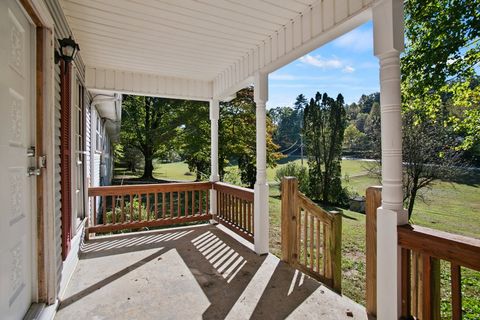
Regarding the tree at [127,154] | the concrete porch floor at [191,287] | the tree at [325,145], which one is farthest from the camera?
the tree at [127,154]

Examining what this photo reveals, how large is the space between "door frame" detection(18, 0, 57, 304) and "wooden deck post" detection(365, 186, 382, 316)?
8.79 feet

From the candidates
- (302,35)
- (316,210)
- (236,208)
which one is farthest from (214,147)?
(302,35)

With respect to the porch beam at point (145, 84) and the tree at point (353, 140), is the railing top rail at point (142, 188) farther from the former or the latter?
the tree at point (353, 140)

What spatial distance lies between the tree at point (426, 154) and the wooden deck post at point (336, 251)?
5.57 metres

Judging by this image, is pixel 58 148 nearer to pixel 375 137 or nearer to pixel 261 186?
pixel 261 186

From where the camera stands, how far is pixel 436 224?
26.3ft

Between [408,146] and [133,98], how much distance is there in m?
13.3

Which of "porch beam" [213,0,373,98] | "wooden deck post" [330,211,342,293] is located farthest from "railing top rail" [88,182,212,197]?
"wooden deck post" [330,211,342,293]

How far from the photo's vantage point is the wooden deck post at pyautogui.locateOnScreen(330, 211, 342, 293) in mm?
2869

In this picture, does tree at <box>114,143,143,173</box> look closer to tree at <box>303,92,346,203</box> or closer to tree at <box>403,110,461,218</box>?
tree at <box>303,92,346,203</box>

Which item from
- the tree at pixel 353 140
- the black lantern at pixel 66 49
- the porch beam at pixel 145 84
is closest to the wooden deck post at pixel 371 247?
the black lantern at pixel 66 49

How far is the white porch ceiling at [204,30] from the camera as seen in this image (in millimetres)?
2619

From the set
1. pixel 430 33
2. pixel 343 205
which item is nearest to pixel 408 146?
pixel 430 33

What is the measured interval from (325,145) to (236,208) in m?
9.03
